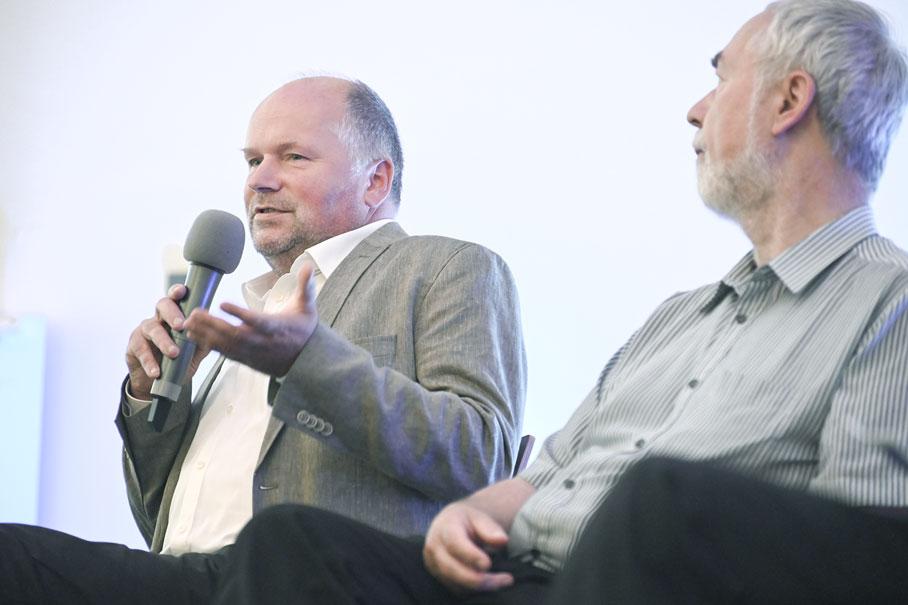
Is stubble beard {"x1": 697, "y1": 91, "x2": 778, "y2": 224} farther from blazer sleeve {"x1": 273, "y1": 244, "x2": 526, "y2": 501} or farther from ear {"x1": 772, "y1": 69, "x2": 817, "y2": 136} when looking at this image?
blazer sleeve {"x1": 273, "y1": 244, "x2": 526, "y2": 501}

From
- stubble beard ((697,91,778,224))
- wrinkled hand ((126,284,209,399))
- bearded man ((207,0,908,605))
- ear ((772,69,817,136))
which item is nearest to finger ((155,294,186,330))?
wrinkled hand ((126,284,209,399))

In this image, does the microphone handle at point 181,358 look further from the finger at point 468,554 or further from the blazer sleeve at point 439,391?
the finger at point 468,554

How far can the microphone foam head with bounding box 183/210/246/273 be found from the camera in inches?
72.9

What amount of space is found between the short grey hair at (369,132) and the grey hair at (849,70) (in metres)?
0.97

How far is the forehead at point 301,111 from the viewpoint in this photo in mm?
2307

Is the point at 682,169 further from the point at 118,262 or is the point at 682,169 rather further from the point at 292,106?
the point at 118,262

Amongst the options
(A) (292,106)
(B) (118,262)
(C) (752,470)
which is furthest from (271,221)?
(B) (118,262)

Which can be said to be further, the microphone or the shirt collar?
the shirt collar

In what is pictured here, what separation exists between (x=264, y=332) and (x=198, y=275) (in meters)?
0.36

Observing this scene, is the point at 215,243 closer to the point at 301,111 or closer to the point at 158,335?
the point at 158,335

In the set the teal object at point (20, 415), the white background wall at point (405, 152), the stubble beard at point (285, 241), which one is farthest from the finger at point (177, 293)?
the teal object at point (20, 415)

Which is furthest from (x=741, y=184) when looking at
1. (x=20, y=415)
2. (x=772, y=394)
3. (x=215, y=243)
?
(x=20, y=415)

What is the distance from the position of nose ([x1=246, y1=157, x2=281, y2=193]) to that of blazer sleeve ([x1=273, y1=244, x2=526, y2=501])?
43cm

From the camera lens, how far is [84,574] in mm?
1636
